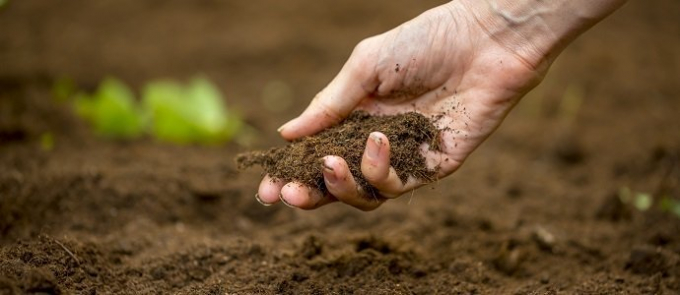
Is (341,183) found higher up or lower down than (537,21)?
lower down

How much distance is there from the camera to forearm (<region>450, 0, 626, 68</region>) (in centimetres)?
189

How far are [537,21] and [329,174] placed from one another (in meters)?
0.83

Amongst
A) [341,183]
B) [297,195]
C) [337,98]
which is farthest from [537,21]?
[297,195]

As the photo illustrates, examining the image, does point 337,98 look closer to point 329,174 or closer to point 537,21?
point 329,174

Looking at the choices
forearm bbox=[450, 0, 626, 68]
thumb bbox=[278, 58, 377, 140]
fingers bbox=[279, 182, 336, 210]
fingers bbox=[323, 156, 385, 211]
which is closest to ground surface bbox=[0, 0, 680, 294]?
fingers bbox=[323, 156, 385, 211]

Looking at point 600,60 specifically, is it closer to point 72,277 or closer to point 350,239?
point 350,239

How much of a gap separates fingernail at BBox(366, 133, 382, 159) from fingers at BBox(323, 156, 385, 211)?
0.25 feet

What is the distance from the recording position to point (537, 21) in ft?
6.47

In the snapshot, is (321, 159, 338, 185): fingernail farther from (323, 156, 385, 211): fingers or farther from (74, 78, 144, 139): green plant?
(74, 78, 144, 139): green plant

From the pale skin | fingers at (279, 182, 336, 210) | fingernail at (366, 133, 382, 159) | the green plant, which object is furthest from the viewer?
the green plant

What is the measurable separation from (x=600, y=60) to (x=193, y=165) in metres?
2.85

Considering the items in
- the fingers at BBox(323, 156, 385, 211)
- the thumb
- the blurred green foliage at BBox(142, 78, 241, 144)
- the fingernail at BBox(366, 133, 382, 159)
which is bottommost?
the fingers at BBox(323, 156, 385, 211)

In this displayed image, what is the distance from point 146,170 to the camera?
2828 millimetres

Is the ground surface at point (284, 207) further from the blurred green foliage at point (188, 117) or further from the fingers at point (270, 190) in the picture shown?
the fingers at point (270, 190)
